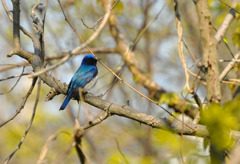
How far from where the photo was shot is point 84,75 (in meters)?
6.20

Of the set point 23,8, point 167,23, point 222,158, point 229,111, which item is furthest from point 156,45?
point 229,111

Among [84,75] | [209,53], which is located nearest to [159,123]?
[209,53]

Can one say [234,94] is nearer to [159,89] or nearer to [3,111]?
[159,89]

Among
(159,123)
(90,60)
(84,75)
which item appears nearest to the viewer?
(159,123)

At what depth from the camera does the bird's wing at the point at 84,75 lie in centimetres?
587

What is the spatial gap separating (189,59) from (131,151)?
3.27m

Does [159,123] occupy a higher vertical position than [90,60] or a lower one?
lower

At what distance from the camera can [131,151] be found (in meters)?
10.7

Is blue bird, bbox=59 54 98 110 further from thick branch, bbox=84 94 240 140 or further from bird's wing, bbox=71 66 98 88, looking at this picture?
thick branch, bbox=84 94 240 140

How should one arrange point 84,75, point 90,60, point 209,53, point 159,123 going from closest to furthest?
1. point 159,123
2. point 209,53
3. point 84,75
4. point 90,60

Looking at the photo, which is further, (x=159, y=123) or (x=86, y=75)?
(x=86, y=75)

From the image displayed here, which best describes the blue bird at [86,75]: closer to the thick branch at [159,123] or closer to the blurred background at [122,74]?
the blurred background at [122,74]

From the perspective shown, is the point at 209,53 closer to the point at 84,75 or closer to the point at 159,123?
the point at 159,123

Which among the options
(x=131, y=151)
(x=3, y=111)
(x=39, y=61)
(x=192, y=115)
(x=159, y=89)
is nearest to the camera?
(x=39, y=61)
